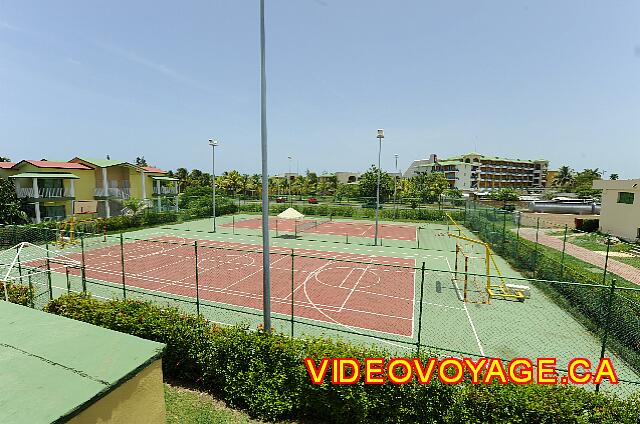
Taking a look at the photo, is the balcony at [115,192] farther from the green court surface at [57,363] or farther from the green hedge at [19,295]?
the green court surface at [57,363]

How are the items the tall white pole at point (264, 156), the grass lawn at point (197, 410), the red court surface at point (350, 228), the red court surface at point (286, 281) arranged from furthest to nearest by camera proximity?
the red court surface at point (350, 228) < the red court surface at point (286, 281) < the tall white pole at point (264, 156) < the grass lawn at point (197, 410)

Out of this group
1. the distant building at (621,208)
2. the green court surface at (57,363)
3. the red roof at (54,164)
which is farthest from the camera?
the red roof at (54,164)

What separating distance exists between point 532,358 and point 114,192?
43390 millimetres

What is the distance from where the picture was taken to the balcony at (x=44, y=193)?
31.8 m

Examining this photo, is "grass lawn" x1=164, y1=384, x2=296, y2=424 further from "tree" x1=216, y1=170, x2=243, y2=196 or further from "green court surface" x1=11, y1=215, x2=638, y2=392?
"tree" x1=216, y1=170, x2=243, y2=196

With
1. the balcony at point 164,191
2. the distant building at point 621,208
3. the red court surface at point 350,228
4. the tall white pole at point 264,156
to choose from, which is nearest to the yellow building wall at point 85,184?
the balcony at point 164,191

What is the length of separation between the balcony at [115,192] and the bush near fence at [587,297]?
40.5 meters

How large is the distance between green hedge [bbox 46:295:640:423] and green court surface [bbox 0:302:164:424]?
3522 millimetres

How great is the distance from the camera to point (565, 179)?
344 feet

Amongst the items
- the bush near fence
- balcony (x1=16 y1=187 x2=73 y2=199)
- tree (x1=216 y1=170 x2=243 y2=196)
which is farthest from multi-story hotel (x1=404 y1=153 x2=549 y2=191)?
balcony (x1=16 y1=187 x2=73 y2=199)

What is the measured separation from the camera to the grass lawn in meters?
6.73

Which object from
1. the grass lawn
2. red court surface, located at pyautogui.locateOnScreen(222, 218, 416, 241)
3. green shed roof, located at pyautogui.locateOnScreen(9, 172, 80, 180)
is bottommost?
red court surface, located at pyautogui.locateOnScreen(222, 218, 416, 241)

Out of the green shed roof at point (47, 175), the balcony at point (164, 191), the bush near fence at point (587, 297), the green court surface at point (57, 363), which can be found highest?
the green shed roof at point (47, 175)

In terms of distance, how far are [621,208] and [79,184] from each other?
181 feet
